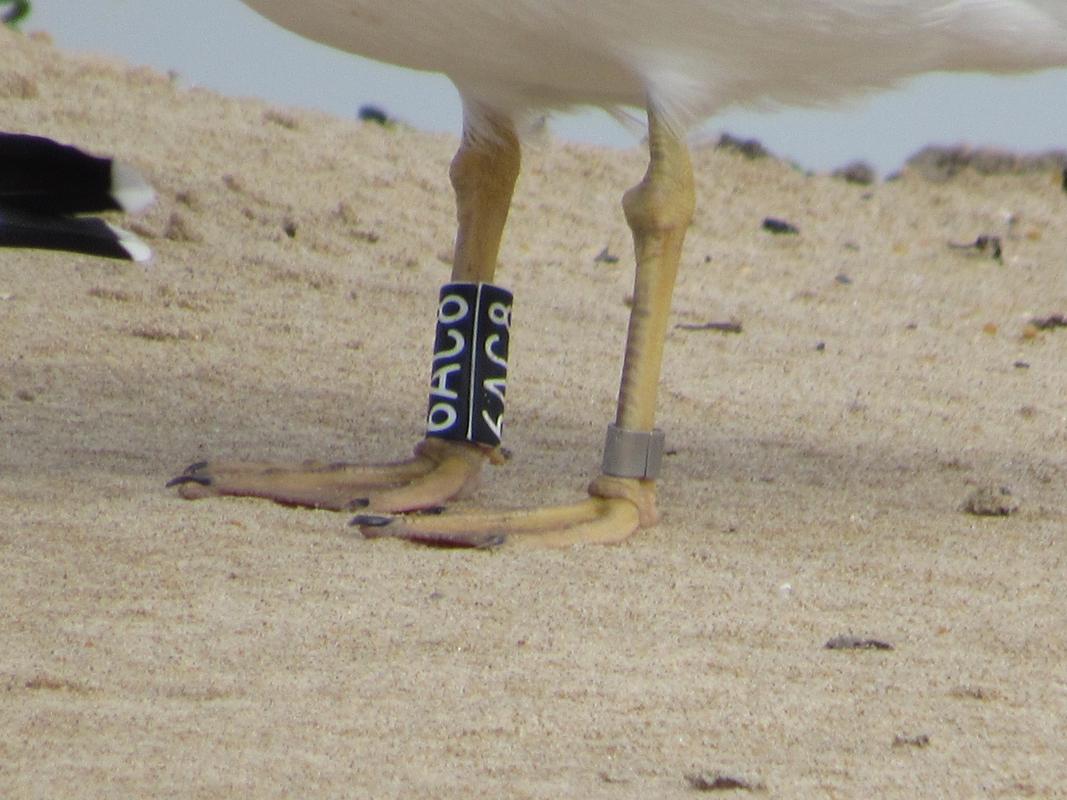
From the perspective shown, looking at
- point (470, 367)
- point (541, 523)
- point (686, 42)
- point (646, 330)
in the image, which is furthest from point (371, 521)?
point (686, 42)

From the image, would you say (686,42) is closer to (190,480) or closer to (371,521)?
(371,521)

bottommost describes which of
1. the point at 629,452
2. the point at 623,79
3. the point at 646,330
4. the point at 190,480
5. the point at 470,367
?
the point at 190,480

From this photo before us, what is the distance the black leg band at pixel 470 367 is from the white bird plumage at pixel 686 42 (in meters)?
0.53

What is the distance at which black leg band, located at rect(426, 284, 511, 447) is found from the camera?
421 cm

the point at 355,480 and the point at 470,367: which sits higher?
the point at 470,367

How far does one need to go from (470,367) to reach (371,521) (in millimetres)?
605

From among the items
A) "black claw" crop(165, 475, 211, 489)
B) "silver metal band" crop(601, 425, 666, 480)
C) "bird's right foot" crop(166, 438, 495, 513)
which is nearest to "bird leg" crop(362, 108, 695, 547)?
"silver metal band" crop(601, 425, 666, 480)

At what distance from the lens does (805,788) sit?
7.98ft

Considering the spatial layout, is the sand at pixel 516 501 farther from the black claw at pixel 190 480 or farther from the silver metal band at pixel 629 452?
the silver metal band at pixel 629 452

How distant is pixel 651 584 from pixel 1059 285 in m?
5.08

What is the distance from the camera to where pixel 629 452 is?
3941 millimetres

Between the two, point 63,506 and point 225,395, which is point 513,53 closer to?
point 63,506

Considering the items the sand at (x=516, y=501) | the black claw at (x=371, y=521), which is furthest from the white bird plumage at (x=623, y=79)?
the sand at (x=516, y=501)

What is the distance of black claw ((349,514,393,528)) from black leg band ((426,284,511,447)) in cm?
48
